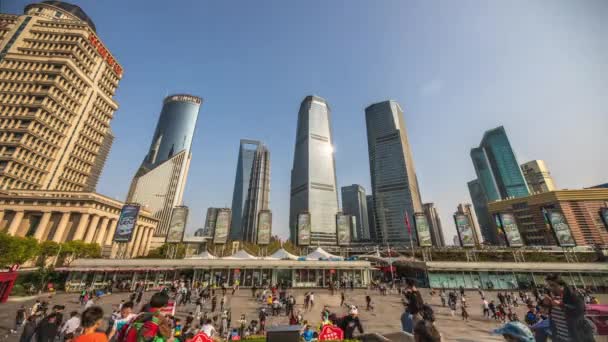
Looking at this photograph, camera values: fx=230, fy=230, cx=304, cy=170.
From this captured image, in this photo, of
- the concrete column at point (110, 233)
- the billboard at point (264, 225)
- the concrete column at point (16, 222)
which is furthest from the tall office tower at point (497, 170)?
the concrete column at point (16, 222)

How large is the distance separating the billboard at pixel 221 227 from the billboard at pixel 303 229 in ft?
41.3

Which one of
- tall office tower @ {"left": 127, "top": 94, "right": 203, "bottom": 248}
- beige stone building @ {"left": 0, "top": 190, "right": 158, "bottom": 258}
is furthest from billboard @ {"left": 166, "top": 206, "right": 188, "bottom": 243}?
tall office tower @ {"left": 127, "top": 94, "right": 203, "bottom": 248}

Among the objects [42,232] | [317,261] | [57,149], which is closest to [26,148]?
[57,149]

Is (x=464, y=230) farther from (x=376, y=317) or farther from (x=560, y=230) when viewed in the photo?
(x=376, y=317)

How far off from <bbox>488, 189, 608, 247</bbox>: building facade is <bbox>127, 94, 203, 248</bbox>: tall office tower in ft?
518

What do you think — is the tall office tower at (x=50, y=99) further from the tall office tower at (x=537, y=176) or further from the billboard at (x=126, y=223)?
the tall office tower at (x=537, y=176)

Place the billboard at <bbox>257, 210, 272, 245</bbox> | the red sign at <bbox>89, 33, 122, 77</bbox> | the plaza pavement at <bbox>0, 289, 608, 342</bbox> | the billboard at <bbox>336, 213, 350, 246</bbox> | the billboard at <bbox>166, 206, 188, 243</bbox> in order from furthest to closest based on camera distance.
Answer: the red sign at <bbox>89, 33, 122, 77</bbox>
the billboard at <bbox>336, 213, 350, 246</bbox>
the billboard at <bbox>257, 210, 272, 245</bbox>
the billboard at <bbox>166, 206, 188, 243</bbox>
the plaza pavement at <bbox>0, 289, 608, 342</bbox>

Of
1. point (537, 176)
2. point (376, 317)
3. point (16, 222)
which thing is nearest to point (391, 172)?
point (537, 176)

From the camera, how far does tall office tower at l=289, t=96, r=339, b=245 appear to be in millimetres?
151875

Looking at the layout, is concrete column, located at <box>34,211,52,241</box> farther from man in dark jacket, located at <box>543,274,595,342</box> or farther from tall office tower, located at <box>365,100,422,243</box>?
tall office tower, located at <box>365,100,422,243</box>

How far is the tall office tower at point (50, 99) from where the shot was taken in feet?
167

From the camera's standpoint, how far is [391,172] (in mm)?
150250

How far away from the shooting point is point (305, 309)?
66.2ft

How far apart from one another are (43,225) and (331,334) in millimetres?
70193
